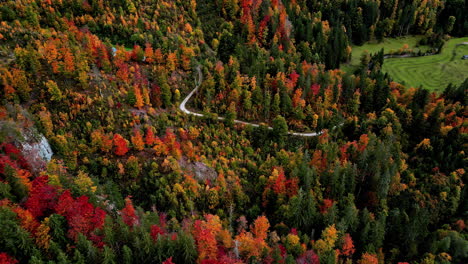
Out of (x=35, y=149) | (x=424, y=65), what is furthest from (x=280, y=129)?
(x=424, y=65)

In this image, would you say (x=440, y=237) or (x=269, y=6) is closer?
(x=440, y=237)

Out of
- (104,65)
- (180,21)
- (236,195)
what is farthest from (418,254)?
(180,21)

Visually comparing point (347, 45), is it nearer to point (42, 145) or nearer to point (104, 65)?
point (104, 65)

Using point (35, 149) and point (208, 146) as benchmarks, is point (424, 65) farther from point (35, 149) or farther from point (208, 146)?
point (35, 149)

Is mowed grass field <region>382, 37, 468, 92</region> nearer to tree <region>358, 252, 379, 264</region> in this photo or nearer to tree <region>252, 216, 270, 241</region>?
tree <region>358, 252, 379, 264</region>

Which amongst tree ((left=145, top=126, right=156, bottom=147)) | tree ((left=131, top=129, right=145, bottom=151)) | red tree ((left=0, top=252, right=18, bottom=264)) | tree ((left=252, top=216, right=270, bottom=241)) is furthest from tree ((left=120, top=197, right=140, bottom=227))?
tree ((left=252, top=216, right=270, bottom=241))

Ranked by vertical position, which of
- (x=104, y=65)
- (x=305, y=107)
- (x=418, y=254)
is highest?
(x=104, y=65)
